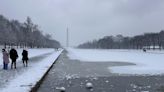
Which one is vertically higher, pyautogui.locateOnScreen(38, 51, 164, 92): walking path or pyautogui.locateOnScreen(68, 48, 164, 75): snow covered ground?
pyautogui.locateOnScreen(68, 48, 164, 75): snow covered ground

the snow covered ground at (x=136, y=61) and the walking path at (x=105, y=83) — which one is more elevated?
the snow covered ground at (x=136, y=61)

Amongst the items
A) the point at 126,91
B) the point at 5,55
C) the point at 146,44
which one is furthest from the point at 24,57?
the point at 146,44

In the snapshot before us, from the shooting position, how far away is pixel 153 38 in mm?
152000

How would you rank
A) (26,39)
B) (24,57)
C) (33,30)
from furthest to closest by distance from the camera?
(33,30)
(26,39)
(24,57)

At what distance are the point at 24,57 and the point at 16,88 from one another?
14.7 m

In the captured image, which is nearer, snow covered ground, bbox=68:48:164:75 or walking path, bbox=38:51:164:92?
walking path, bbox=38:51:164:92

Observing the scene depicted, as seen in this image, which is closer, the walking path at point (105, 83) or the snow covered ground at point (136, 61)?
the walking path at point (105, 83)

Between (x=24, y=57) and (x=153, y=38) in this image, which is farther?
(x=153, y=38)

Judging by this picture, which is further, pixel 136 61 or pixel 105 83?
pixel 136 61

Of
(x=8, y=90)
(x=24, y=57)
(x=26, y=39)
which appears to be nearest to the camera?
(x=8, y=90)

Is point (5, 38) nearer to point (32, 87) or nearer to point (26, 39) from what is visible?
point (26, 39)

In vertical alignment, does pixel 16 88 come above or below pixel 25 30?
below

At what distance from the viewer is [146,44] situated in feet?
551

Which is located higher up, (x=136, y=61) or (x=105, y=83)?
(x=136, y=61)
